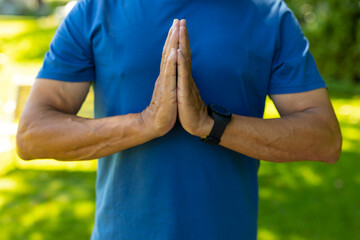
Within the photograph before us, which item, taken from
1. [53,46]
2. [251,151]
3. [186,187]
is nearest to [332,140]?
[251,151]

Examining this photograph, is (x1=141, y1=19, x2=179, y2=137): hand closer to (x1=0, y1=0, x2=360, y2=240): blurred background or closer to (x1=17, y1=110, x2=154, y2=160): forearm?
(x1=17, y1=110, x2=154, y2=160): forearm

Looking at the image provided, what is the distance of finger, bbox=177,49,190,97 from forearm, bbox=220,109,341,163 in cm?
26

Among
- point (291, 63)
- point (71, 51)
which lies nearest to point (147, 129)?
point (71, 51)

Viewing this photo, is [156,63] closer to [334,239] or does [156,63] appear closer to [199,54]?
[199,54]

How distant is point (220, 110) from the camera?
64.4 inches

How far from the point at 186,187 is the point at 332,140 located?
685 mm

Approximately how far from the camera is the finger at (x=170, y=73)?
149 cm

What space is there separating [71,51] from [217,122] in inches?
27.2

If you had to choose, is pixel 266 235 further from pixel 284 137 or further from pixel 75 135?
pixel 75 135

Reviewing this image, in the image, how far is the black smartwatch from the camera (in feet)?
5.32

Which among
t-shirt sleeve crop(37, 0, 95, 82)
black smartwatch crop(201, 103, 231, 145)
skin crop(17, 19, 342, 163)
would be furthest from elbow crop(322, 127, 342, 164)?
t-shirt sleeve crop(37, 0, 95, 82)

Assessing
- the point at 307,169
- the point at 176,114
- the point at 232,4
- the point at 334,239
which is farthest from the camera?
the point at 307,169

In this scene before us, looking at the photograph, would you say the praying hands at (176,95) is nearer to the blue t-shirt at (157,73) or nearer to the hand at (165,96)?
the hand at (165,96)

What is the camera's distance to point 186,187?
175 centimetres
